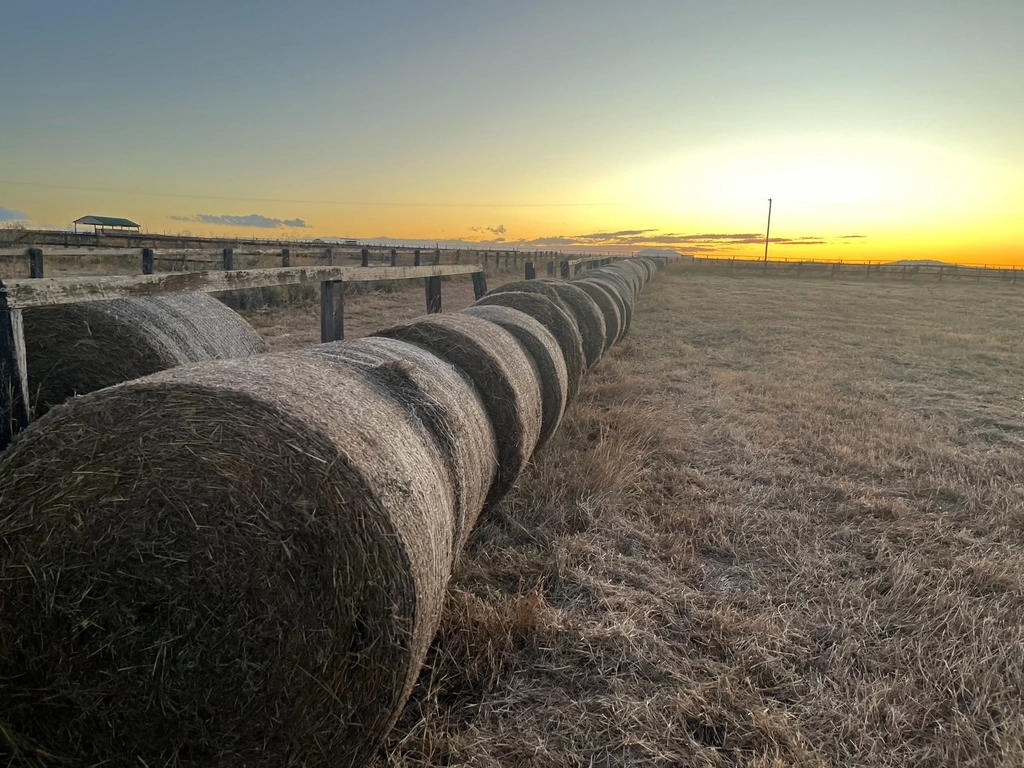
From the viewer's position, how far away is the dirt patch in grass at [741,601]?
8.41ft

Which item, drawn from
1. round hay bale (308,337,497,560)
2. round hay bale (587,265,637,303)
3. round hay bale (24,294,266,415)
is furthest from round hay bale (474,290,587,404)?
round hay bale (587,265,637,303)

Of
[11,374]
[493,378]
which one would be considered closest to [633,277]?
[493,378]

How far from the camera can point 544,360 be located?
5.30m

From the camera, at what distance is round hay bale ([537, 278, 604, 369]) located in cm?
919

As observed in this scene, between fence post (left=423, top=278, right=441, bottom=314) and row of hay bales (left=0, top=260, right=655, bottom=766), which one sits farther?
fence post (left=423, top=278, right=441, bottom=314)

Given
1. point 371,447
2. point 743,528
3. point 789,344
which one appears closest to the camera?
point 371,447

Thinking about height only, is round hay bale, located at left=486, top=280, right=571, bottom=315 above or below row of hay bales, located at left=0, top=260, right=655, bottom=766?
above

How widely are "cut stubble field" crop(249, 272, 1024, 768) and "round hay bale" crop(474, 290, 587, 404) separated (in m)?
0.48

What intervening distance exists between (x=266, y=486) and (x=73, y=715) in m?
0.97

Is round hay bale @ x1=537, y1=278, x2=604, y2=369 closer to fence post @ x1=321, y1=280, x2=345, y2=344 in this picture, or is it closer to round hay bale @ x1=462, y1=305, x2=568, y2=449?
round hay bale @ x1=462, y1=305, x2=568, y2=449

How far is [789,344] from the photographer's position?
1325 centimetres

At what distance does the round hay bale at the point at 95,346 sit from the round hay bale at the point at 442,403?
1177 millimetres

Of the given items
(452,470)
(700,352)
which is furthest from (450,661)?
(700,352)

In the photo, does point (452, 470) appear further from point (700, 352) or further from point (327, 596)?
point (700, 352)
